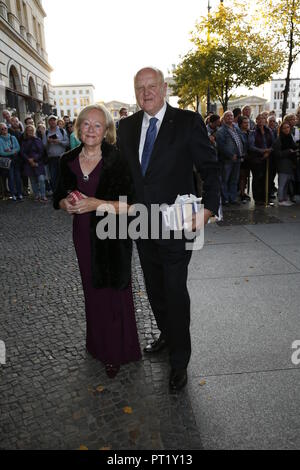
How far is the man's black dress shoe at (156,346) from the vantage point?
329 centimetres

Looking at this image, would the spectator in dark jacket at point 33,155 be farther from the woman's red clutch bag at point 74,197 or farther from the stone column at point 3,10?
the stone column at point 3,10

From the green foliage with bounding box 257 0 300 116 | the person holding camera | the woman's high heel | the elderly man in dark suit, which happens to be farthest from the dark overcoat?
the green foliage with bounding box 257 0 300 116

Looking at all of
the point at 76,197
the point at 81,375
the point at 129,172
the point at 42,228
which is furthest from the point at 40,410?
the point at 42,228

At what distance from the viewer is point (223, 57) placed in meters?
25.0

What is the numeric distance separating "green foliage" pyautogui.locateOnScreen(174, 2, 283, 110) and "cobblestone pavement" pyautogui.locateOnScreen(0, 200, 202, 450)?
16992 mm

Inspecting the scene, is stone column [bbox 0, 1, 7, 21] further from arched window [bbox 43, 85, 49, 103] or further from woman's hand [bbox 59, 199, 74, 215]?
woman's hand [bbox 59, 199, 74, 215]

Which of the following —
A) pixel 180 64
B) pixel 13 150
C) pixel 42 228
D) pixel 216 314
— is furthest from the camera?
pixel 180 64

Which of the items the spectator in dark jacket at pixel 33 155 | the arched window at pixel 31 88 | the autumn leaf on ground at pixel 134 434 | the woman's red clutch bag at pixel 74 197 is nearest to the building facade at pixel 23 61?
the arched window at pixel 31 88

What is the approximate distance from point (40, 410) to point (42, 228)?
5523 millimetres

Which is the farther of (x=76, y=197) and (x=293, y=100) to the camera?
(x=293, y=100)

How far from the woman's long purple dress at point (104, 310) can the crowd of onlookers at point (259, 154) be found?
6.44 m

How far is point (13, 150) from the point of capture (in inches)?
405
